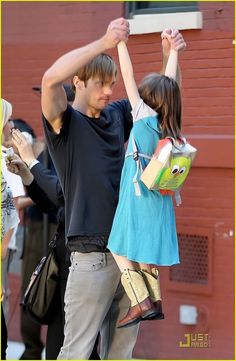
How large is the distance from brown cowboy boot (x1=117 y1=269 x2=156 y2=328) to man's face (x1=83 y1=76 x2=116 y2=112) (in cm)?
83

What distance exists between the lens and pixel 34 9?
6500mm

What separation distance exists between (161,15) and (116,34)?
2.56 m

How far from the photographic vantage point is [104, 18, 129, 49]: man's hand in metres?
3.37

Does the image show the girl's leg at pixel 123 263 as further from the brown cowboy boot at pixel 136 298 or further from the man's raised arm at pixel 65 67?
the man's raised arm at pixel 65 67

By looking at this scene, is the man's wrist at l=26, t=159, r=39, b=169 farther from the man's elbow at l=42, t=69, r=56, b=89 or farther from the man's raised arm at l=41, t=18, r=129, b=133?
the man's elbow at l=42, t=69, r=56, b=89

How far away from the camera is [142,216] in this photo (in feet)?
11.6

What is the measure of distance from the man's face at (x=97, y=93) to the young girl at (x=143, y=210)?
18cm

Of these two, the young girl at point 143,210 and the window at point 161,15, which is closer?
the young girl at point 143,210

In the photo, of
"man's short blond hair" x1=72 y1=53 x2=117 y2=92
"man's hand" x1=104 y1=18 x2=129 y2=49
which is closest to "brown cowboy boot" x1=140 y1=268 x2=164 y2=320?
"man's short blond hair" x1=72 y1=53 x2=117 y2=92

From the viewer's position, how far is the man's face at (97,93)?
369 centimetres

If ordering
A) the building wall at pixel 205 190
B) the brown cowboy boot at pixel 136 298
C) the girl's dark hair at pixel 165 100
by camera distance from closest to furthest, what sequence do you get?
the brown cowboy boot at pixel 136 298 → the girl's dark hair at pixel 165 100 → the building wall at pixel 205 190

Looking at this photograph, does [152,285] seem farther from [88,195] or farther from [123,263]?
[88,195]

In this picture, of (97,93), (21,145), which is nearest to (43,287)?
(21,145)

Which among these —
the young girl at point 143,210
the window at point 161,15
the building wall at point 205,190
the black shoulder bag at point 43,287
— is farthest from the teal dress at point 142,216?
the window at point 161,15
